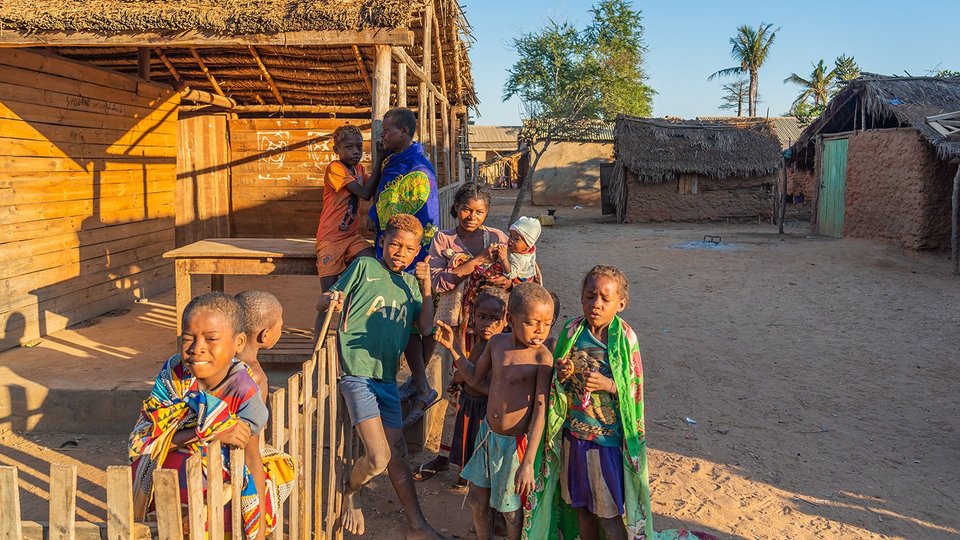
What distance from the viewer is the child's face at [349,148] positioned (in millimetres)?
4605

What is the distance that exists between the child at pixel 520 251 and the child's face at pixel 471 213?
207 millimetres

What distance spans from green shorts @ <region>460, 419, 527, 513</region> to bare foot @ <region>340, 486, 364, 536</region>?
688 millimetres

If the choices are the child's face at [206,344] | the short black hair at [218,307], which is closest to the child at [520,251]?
the short black hair at [218,307]

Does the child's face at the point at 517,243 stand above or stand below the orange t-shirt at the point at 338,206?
below

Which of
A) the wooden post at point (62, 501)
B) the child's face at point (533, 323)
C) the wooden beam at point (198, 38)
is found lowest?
the wooden post at point (62, 501)

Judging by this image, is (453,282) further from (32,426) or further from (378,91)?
(32,426)

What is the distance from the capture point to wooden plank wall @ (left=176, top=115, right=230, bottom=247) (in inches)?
356

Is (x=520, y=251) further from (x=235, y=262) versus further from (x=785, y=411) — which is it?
(x=785, y=411)

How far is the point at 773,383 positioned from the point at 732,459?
191cm

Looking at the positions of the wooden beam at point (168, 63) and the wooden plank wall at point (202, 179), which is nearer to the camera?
the wooden beam at point (168, 63)

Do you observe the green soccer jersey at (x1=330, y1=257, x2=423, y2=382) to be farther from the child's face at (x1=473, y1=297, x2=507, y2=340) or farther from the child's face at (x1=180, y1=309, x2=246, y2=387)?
the child's face at (x1=180, y1=309, x2=246, y2=387)

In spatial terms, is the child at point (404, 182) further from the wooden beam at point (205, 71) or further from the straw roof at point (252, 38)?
the wooden beam at point (205, 71)

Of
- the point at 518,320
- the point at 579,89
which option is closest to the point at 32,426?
the point at 518,320

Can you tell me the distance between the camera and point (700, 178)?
20.6 metres
